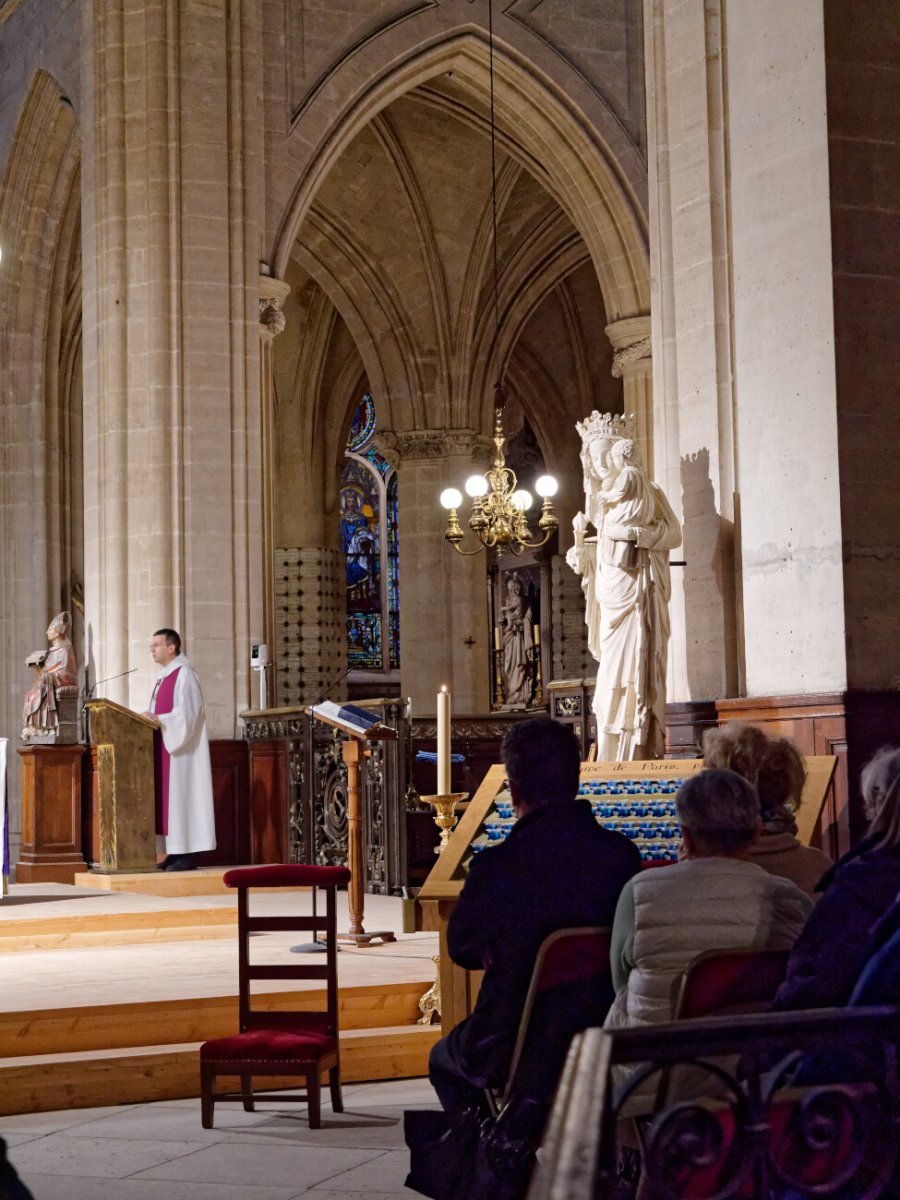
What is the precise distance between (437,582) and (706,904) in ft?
59.5

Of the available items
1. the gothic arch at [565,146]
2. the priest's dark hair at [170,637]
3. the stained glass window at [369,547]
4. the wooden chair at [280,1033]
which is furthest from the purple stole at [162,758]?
the stained glass window at [369,547]

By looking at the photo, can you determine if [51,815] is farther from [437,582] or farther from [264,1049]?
[437,582]

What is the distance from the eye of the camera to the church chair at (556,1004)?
3.67 m

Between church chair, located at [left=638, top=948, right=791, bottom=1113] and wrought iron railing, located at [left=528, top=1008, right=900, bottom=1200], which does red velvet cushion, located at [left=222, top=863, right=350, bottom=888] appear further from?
wrought iron railing, located at [left=528, top=1008, right=900, bottom=1200]

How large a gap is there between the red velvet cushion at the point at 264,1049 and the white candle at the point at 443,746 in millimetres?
1541

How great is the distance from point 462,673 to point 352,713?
12955 millimetres

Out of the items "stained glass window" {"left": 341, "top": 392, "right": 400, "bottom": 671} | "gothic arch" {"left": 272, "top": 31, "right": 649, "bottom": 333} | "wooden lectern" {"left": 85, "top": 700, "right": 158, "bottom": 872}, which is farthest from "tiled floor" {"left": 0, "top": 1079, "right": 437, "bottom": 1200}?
"stained glass window" {"left": 341, "top": 392, "right": 400, "bottom": 671}

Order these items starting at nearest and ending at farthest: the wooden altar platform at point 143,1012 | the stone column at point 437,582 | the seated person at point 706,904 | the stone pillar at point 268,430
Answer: the seated person at point 706,904, the wooden altar platform at point 143,1012, the stone pillar at point 268,430, the stone column at point 437,582

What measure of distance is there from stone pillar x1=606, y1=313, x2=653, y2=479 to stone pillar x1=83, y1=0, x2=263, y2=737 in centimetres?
384

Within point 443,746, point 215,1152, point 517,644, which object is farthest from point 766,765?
point 517,644

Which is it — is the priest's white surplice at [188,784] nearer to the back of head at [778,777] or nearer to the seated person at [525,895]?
the back of head at [778,777]

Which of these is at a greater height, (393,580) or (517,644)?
(393,580)

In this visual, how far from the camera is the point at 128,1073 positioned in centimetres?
614

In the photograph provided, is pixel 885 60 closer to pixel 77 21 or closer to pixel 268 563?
pixel 268 563
